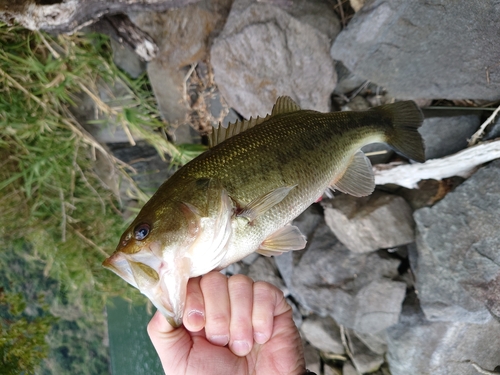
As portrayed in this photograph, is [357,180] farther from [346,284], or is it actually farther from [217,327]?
[346,284]

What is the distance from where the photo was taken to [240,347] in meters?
1.25

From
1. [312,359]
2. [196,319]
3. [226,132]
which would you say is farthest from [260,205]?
[312,359]

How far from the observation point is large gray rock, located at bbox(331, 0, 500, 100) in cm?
160

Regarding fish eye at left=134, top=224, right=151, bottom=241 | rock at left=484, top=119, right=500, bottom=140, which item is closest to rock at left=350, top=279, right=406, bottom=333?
rock at left=484, top=119, right=500, bottom=140

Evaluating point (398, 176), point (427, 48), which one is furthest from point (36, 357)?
point (427, 48)

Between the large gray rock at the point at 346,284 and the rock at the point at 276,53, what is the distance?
99 cm

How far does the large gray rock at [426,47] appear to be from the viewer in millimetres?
1602

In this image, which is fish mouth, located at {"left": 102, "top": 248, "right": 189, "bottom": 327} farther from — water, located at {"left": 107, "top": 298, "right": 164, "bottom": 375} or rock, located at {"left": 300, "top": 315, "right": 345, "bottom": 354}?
water, located at {"left": 107, "top": 298, "right": 164, "bottom": 375}

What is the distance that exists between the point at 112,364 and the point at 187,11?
10.5ft

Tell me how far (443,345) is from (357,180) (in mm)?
1452

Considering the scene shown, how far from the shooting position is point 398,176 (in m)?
2.12

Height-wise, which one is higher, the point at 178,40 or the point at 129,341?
the point at 178,40

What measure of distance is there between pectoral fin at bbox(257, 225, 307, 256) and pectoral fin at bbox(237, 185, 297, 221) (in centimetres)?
14

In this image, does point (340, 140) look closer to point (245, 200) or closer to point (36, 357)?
point (245, 200)
